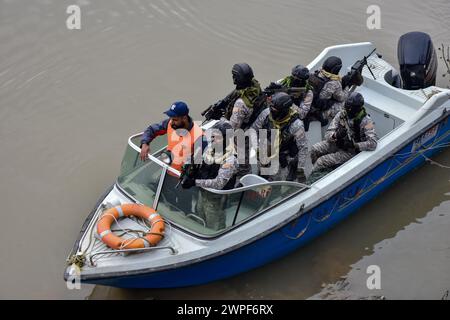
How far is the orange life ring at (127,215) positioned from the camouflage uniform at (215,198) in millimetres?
448

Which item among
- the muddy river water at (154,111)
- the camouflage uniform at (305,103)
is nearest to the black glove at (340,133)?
the camouflage uniform at (305,103)

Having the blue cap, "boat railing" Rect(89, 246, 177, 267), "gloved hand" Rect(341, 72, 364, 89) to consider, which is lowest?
"boat railing" Rect(89, 246, 177, 267)

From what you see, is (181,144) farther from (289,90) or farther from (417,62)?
(417,62)

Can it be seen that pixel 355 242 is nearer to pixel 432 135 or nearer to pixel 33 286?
pixel 432 135

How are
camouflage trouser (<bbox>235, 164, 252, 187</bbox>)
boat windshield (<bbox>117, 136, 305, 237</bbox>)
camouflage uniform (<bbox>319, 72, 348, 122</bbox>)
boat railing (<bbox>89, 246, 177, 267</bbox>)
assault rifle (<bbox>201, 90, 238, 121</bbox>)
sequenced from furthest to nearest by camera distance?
camouflage uniform (<bbox>319, 72, 348, 122</bbox>), assault rifle (<bbox>201, 90, 238, 121</bbox>), camouflage trouser (<bbox>235, 164, 252, 187</bbox>), boat windshield (<bbox>117, 136, 305, 237</bbox>), boat railing (<bbox>89, 246, 177, 267</bbox>)

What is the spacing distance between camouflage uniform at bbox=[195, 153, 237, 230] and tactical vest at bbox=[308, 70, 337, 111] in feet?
6.24

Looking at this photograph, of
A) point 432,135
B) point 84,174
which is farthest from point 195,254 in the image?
point 432,135

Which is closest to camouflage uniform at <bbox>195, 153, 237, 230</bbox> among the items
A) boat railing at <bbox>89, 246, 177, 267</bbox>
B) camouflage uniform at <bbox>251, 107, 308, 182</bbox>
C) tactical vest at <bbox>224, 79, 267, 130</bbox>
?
boat railing at <bbox>89, 246, 177, 267</bbox>

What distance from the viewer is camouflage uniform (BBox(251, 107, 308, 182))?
667cm

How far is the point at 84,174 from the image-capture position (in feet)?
26.4

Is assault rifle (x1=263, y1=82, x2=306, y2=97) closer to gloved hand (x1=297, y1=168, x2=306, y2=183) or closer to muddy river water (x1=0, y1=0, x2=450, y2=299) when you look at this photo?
gloved hand (x1=297, y1=168, x2=306, y2=183)

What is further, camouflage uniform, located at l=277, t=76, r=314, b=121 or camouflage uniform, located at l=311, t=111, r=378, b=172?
camouflage uniform, located at l=277, t=76, r=314, b=121

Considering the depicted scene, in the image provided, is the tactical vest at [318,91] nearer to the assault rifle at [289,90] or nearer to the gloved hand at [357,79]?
the assault rifle at [289,90]

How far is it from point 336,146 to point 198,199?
2.02 metres
